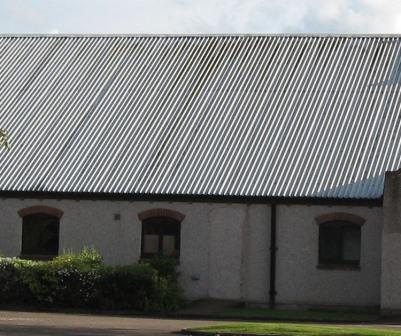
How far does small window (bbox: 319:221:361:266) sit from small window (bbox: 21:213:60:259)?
7.70m

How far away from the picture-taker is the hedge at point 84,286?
30.0 meters

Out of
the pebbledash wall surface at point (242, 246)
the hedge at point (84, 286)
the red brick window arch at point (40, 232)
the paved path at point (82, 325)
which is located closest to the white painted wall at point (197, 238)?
the pebbledash wall surface at point (242, 246)

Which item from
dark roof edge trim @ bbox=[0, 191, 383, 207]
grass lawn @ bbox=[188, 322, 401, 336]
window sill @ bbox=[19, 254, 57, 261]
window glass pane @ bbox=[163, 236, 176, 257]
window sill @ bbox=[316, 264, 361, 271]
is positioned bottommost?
grass lawn @ bbox=[188, 322, 401, 336]

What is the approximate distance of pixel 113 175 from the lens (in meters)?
34.1

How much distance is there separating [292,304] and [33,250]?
777 centimetres

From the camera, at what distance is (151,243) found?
33344 mm

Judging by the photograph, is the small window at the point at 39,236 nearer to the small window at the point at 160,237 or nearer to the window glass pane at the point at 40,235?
the window glass pane at the point at 40,235

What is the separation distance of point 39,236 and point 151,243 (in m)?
3.38

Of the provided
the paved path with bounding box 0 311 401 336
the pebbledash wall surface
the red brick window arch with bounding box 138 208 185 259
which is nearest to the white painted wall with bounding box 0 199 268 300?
the pebbledash wall surface

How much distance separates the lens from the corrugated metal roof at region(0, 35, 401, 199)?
33188 mm

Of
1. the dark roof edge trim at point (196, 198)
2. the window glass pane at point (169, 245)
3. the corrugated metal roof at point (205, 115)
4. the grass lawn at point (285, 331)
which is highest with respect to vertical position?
the corrugated metal roof at point (205, 115)

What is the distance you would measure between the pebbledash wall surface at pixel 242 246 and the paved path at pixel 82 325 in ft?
14.2

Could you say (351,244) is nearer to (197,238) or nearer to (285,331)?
(197,238)

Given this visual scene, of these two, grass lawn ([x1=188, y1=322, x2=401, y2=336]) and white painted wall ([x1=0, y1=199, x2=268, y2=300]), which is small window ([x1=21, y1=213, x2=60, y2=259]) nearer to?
white painted wall ([x1=0, y1=199, x2=268, y2=300])
